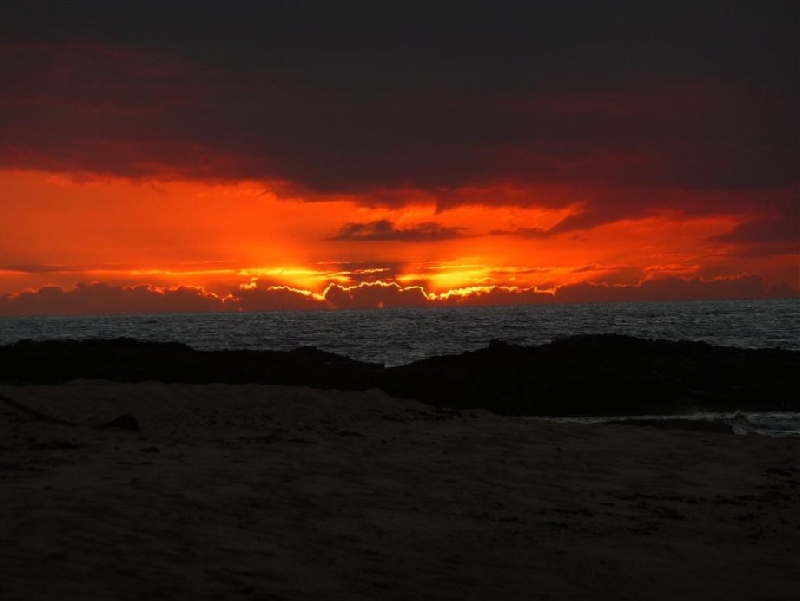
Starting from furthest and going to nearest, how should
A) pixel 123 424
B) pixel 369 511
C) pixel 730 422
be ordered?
pixel 730 422 < pixel 123 424 < pixel 369 511

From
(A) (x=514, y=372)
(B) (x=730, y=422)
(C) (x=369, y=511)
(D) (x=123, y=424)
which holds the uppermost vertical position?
(D) (x=123, y=424)

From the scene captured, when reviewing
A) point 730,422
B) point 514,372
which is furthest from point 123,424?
point 514,372

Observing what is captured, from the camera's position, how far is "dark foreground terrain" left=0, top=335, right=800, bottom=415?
24266mm

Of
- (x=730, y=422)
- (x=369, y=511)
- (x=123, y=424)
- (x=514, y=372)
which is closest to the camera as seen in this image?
(x=369, y=511)

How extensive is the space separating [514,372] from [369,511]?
21233mm

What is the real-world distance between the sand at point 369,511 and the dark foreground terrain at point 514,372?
33.8 ft

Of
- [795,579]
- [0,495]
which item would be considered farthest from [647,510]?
[0,495]

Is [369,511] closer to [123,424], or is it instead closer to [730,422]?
[123,424]

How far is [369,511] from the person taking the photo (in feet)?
26.9

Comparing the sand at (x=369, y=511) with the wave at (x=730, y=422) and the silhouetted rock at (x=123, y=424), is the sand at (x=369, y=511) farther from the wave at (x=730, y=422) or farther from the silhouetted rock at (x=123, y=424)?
the wave at (x=730, y=422)

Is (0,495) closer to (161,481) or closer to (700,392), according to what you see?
(161,481)

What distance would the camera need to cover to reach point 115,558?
6086 millimetres

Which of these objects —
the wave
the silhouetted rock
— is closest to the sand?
the silhouetted rock

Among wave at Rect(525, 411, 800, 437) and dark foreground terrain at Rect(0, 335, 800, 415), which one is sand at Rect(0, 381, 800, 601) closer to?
wave at Rect(525, 411, 800, 437)
